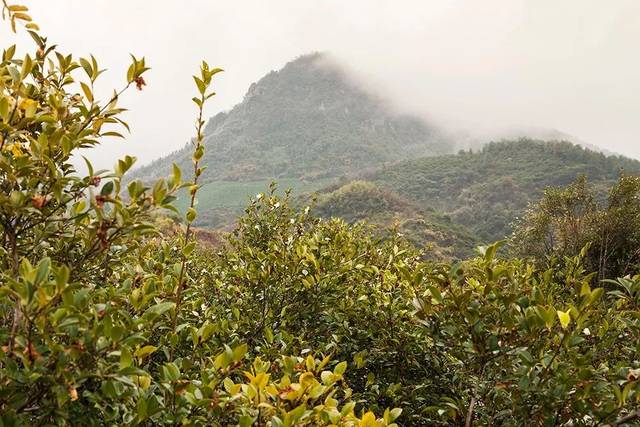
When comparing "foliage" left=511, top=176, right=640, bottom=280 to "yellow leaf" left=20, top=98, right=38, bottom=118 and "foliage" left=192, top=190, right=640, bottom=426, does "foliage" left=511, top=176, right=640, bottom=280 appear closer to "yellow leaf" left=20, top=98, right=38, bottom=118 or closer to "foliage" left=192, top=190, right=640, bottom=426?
"foliage" left=192, top=190, right=640, bottom=426

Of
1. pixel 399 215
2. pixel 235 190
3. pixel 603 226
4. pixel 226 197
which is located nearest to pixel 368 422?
pixel 603 226

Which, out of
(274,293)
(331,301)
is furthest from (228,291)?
(331,301)

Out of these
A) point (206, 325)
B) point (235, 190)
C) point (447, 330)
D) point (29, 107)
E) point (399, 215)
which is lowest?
point (399, 215)

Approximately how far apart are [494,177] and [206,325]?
13680cm

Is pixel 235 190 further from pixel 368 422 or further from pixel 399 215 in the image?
pixel 368 422

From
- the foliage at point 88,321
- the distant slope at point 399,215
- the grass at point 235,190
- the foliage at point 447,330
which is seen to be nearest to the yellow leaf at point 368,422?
the foliage at point 88,321

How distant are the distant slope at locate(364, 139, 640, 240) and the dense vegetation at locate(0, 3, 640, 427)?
9516 cm

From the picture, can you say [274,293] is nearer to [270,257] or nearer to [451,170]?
[270,257]

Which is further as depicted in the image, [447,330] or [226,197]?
[226,197]

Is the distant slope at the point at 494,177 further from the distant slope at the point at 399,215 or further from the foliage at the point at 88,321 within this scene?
the foliage at the point at 88,321

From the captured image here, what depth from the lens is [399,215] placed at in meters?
85.0

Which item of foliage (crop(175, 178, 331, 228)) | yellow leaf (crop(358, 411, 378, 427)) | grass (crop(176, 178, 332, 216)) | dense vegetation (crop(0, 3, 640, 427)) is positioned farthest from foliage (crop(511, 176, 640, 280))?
grass (crop(176, 178, 332, 216))

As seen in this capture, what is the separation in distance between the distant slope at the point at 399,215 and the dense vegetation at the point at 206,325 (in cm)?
6723

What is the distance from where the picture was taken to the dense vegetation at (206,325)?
181 cm
